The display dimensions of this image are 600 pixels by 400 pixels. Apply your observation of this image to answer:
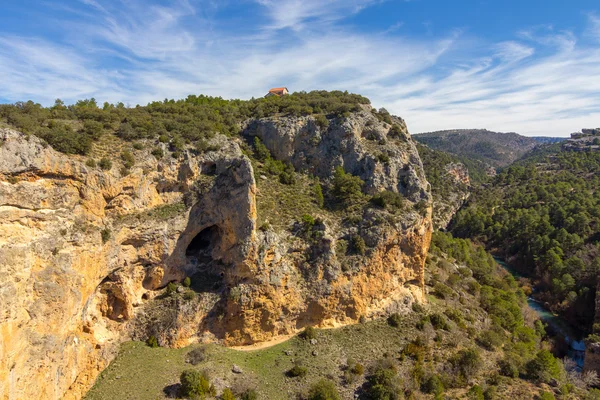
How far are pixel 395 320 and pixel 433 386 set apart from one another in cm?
647

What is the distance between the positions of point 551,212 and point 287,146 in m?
68.1

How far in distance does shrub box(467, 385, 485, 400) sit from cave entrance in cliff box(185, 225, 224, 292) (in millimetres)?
21546

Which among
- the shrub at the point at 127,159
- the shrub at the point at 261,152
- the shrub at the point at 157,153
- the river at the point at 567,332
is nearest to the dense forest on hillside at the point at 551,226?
the river at the point at 567,332

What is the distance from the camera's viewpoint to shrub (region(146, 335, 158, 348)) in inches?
1014

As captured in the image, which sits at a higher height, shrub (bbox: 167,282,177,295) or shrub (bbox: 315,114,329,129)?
shrub (bbox: 315,114,329,129)

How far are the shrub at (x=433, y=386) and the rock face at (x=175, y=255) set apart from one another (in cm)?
714

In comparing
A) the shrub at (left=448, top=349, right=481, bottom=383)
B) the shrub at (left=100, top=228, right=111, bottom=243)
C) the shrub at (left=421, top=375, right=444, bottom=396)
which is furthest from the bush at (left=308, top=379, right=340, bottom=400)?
the shrub at (left=100, top=228, right=111, bottom=243)

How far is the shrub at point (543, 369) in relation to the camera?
28469 millimetres

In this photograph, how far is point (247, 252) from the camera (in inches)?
1094

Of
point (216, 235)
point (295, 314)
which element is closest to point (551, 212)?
point (295, 314)

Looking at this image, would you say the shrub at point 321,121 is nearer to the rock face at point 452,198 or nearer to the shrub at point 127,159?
the shrub at point 127,159

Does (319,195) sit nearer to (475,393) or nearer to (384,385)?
(384,385)

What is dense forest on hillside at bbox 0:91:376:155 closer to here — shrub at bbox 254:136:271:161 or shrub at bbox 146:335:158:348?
shrub at bbox 254:136:271:161

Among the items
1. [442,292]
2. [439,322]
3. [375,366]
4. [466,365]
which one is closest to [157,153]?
[375,366]
